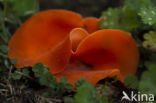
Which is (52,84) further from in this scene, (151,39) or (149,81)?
(151,39)

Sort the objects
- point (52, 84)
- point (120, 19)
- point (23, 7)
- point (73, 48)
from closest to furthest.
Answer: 1. point (52, 84)
2. point (73, 48)
3. point (120, 19)
4. point (23, 7)

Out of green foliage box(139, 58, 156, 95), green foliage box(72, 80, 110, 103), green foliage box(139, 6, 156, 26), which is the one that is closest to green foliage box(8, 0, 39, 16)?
green foliage box(139, 6, 156, 26)

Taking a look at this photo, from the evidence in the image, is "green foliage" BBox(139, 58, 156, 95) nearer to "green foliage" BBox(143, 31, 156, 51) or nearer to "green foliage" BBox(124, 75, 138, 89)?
"green foliage" BBox(124, 75, 138, 89)

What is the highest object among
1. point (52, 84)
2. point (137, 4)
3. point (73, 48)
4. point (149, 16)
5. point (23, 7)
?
point (23, 7)

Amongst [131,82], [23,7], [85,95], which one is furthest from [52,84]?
[23,7]

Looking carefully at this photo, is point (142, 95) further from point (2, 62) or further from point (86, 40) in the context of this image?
point (2, 62)

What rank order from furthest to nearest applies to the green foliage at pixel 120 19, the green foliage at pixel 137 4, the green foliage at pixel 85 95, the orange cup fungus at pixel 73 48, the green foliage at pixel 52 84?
the green foliage at pixel 120 19, the green foliage at pixel 137 4, the orange cup fungus at pixel 73 48, the green foliage at pixel 52 84, the green foliage at pixel 85 95

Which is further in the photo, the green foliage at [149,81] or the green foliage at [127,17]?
the green foliage at [127,17]

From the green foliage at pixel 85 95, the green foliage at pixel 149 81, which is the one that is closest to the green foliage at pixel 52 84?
the green foliage at pixel 85 95

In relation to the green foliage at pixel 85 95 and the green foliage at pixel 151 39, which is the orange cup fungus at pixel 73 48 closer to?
the green foliage at pixel 151 39
